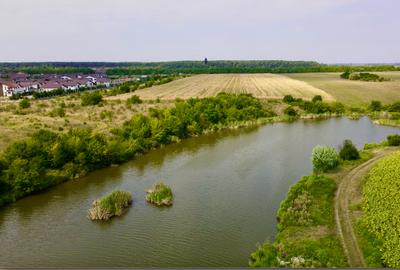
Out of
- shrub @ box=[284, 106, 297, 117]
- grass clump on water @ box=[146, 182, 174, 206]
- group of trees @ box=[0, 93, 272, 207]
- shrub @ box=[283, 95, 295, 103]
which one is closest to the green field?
shrub @ box=[283, 95, 295, 103]

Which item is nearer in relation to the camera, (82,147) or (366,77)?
(82,147)

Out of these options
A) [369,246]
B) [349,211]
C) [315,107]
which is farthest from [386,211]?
→ [315,107]

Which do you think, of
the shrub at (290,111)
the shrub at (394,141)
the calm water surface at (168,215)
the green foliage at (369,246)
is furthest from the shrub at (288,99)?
the green foliage at (369,246)

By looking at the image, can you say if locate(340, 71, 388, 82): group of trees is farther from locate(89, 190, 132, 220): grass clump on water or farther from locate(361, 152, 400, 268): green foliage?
locate(89, 190, 132, 220): grass clump on water

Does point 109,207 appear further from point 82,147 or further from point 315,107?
point 315,107

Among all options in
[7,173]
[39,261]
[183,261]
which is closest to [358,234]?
[183,261]

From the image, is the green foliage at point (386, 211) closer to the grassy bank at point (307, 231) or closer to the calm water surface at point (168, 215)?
the grassy bank at point (307, 231)
